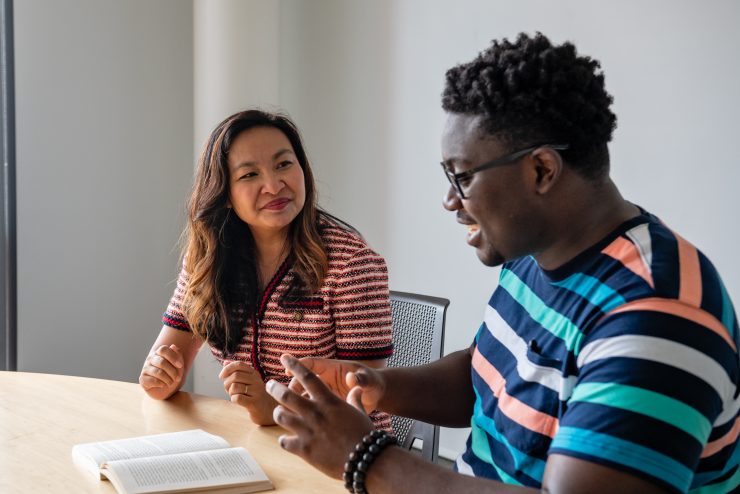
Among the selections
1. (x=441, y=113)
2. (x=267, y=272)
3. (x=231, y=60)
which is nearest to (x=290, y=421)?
(x=267, y=272)

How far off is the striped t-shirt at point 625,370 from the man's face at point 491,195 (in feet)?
0.29

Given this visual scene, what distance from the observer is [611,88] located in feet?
9.23

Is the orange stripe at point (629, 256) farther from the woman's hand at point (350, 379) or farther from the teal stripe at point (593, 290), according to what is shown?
the woman's hand at point (350, 379)

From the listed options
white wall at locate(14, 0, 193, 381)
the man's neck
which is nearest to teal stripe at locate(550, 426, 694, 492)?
the man's neck

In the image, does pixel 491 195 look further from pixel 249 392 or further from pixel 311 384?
pixel 249 392

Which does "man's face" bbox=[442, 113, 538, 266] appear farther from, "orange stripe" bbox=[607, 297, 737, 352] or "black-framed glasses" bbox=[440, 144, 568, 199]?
"orange stripe" bbox=[607, 297, 737, 352]

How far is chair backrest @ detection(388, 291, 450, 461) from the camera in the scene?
6.38 feet

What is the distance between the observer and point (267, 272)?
84.4 inches

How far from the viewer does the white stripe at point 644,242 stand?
108cm

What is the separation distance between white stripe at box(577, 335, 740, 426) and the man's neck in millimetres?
218

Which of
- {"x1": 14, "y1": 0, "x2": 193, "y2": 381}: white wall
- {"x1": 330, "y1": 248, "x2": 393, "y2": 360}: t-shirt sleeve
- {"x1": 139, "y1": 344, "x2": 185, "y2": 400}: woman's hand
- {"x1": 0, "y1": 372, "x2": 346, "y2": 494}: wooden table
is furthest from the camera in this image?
{"x1": 14, "y1": 0, "x2": 193, "y2": 381}: white wall

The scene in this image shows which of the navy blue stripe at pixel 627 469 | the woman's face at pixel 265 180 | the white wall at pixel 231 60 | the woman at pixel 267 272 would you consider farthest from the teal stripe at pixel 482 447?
the white wall at pixel 231 60

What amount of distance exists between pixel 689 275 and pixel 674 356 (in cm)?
14

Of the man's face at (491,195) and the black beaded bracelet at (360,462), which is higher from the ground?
the man's face at (491,195)
